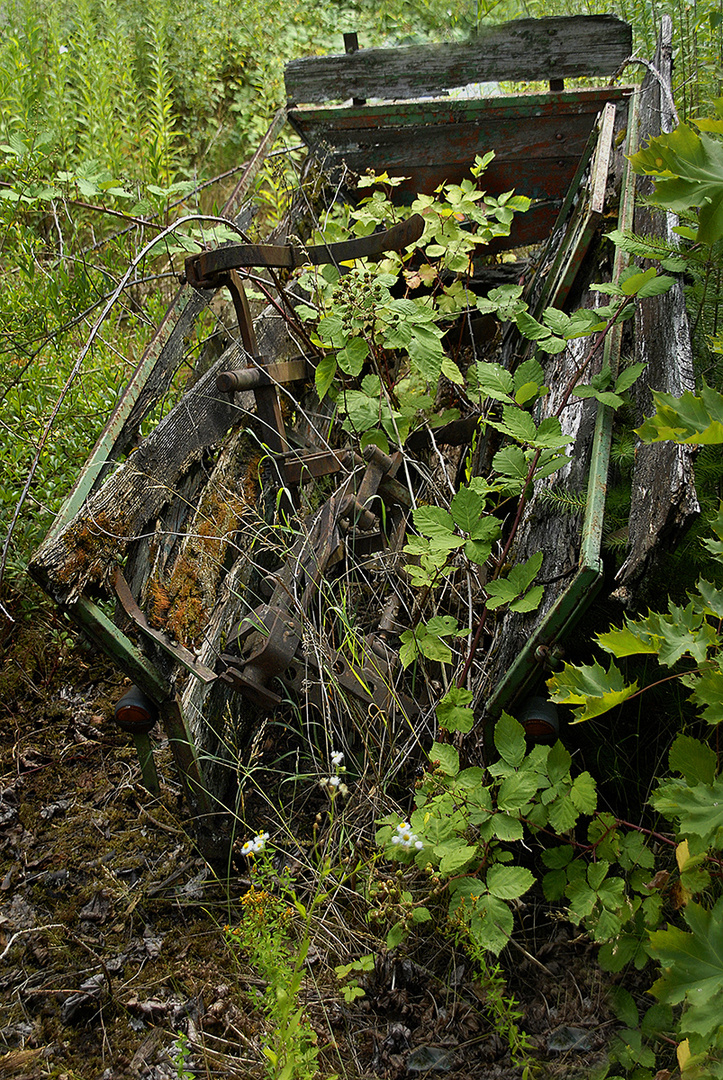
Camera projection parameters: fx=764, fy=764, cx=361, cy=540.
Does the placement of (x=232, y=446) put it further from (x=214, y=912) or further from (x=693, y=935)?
(x=693, y=935)

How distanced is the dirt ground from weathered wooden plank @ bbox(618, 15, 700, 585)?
110 centimetres

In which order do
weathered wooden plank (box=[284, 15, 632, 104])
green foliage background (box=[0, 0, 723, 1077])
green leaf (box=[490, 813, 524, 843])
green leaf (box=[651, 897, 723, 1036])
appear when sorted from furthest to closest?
weathered wooden plank (box=[284, 15, 632, 104])
green leaf (box=[490, 813, 524, 843])
green foliage background (box=[0, 0, 723, 1077])
green leaf (box=[651, 897, 723, 1036])

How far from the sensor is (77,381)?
3.49 m

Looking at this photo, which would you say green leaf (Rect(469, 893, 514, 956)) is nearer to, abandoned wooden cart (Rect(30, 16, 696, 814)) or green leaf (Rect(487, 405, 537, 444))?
abandoned wooden cart (Rect(30, 16, 696, 814))

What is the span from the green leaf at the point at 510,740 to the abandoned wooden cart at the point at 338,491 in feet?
0.32

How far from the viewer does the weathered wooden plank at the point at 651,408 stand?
1.59 metres

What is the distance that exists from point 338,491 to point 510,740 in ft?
3.12

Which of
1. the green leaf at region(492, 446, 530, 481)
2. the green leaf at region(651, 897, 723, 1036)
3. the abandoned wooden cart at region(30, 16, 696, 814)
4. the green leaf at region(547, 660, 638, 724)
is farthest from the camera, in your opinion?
the green leaf at region(492, 446, 530, 481)

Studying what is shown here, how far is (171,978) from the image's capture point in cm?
211

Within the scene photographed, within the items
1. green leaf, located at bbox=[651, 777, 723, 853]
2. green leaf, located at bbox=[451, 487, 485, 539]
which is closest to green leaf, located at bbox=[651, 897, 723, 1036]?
green leaf, located at bbox=[651, 777, 723, 853]

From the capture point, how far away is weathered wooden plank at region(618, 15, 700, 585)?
159 cm

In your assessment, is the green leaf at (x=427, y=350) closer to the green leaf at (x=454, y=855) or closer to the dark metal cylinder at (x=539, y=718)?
the dark metal cylinder at (x=539, y=718)

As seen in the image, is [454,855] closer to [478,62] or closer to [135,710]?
[135,710]

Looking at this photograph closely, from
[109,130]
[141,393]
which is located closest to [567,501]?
[141,393]
